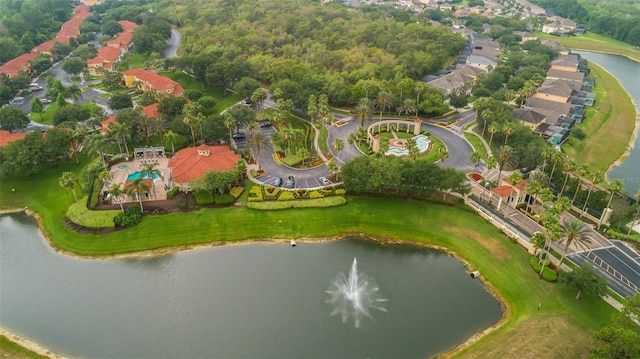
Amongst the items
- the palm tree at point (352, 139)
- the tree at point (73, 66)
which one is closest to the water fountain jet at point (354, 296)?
the palm tree at point (352, 139)

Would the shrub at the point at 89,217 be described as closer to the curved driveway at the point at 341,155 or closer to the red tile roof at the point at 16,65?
the curved driveway at the point at 341,155

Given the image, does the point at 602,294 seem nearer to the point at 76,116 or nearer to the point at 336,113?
the point at 336,113

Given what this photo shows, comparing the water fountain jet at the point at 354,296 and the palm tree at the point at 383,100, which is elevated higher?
the palm tree at the point at 383,100

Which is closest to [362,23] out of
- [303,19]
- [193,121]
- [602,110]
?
[303,19]

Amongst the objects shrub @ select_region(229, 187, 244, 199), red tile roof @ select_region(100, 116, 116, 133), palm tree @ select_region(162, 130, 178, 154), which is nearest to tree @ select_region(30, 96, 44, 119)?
red tile roof @ select_region(100, 116, 116, 133)

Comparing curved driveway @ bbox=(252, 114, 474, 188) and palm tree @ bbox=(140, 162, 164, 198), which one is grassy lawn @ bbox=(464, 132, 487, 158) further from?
palm tree @ bbox=(140, 162, 164, 198)

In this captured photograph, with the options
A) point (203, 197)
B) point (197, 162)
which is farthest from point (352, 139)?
point (203, 197)
